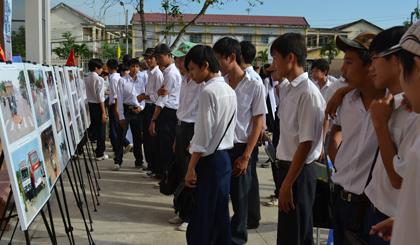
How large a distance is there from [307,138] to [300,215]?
0.52 m

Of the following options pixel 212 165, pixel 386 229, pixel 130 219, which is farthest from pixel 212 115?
pixel 130 219

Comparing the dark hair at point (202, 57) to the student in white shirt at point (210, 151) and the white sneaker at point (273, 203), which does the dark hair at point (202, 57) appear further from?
the white sneaker at point (273, 203)

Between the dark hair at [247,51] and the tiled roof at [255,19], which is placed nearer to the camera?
the dark hair at [247,51]

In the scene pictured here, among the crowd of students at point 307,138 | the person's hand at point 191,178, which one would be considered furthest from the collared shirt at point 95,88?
the person's hand at point 191,178

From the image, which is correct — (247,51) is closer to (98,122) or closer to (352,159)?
(352,159)

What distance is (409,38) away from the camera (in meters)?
1.07

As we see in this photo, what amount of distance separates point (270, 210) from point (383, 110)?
11.1ft

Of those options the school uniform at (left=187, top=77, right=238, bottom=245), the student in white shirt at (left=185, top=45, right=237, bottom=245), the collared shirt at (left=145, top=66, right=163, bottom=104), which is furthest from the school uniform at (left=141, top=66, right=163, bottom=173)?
the school uniform at (left=187, top=77, right=238, bottom=245)

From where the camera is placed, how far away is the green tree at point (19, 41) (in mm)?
7210

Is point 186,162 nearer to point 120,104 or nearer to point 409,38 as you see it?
point 409,38

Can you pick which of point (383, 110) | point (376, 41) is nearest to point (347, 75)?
point (376, 41)

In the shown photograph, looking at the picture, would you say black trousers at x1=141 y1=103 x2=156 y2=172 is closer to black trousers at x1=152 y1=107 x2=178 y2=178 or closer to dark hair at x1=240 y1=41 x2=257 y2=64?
black trousers at x1=152 y1=107 x2=178 y2=178

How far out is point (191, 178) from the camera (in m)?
2.92

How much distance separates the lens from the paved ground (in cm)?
392
